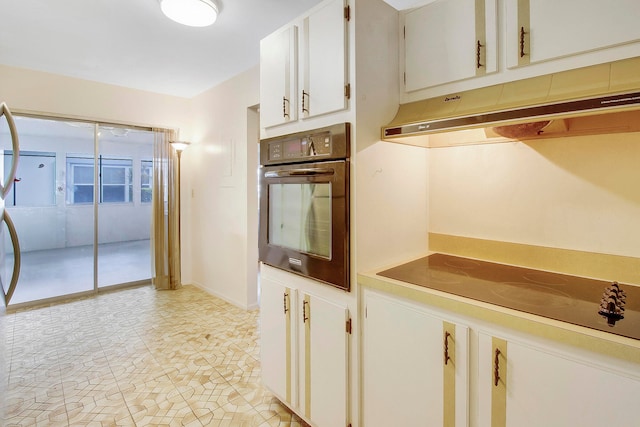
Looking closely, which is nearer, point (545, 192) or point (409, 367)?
point (409, 367)

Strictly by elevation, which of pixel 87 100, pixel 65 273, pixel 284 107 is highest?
pixel 87 100

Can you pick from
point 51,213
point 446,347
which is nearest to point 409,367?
point 446,347

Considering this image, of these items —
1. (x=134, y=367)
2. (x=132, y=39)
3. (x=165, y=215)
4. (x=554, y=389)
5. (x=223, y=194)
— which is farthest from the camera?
(x=165, y=215)

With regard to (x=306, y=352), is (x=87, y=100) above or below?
above

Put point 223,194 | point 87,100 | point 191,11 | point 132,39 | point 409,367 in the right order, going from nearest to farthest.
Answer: point 409,367 → point 191,11 → point 132,39 → point 87,100 → point 223,194

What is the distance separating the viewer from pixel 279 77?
6.01ft

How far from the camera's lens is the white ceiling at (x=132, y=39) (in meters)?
2.28

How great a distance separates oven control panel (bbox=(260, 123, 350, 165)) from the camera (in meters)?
1.45

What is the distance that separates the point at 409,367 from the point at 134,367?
218 centimetres

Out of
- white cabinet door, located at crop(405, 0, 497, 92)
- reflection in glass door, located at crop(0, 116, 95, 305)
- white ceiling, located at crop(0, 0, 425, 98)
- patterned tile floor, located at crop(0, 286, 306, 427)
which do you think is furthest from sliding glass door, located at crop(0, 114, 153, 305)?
white cabinet door, located at crop(405, 0, 497, 92)

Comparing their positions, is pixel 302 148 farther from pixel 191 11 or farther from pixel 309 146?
pixel 191 11

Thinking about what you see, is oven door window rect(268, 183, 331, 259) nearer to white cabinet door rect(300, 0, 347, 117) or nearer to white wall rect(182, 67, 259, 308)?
white cabinet door rect(300, 0, 347, 117)

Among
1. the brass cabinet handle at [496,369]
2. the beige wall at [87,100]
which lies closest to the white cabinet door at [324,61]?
the brass cabinet handle at [496,369]

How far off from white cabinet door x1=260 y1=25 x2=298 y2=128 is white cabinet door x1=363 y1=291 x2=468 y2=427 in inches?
44.4
